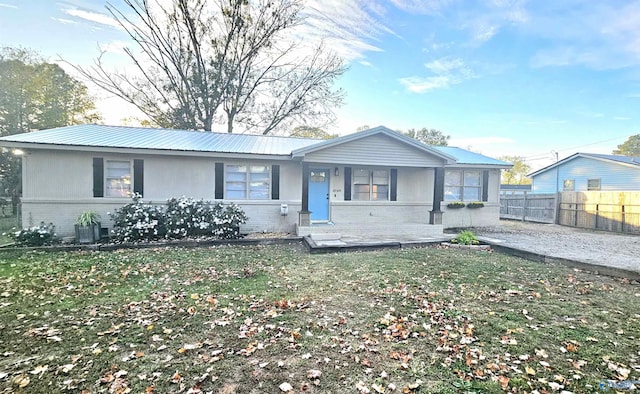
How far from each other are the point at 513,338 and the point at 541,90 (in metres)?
20.5

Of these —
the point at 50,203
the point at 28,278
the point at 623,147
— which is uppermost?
the point at 623,147

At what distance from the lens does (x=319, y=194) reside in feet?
37.2

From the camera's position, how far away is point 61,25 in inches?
509

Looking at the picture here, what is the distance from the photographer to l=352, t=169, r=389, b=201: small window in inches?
459

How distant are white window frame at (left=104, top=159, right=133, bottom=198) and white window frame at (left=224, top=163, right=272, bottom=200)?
306cm

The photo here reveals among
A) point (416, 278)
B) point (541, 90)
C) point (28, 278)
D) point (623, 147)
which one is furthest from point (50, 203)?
point (623, 147)

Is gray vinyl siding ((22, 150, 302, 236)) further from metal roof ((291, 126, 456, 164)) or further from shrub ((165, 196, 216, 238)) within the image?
metal roof ((291, 126, 456, 164))

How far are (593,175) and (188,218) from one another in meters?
24.6

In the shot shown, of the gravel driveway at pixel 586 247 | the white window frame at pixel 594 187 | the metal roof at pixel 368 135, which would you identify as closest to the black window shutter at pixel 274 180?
the metal roof at pixel 368 135

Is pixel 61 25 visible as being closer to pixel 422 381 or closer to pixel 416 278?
pixel 416 278

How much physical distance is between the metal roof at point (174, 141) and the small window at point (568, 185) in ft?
40.4

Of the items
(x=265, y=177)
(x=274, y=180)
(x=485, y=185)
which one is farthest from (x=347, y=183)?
(x=485, y=185)

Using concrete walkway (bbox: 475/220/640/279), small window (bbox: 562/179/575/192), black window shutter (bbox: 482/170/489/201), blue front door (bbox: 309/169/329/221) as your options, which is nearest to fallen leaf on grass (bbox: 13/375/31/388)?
concrete walkway (bbox: 475/220/640/279)

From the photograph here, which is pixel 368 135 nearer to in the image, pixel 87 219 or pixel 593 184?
pixel 87 219
